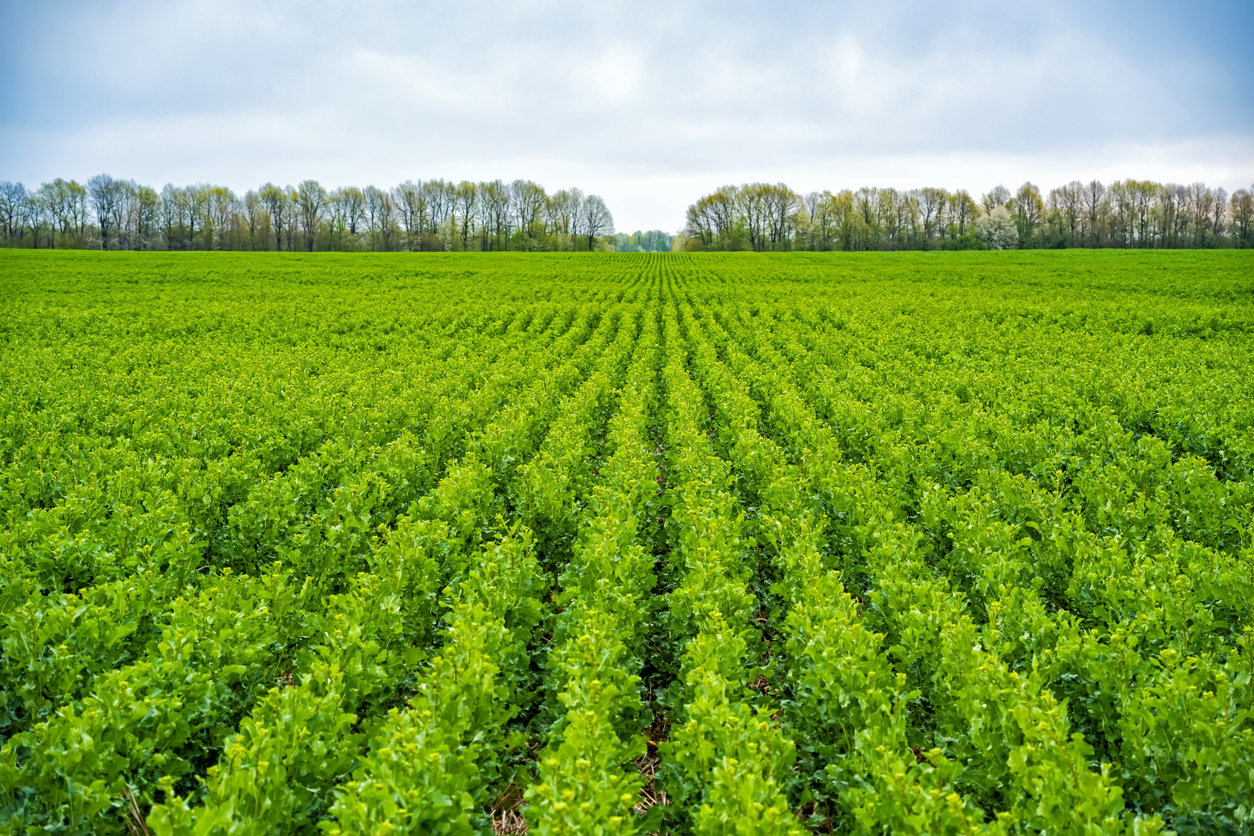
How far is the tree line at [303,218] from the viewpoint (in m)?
96.9

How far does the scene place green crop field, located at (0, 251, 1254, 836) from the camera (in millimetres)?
3576

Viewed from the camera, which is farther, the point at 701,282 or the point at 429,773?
the point at 701,282

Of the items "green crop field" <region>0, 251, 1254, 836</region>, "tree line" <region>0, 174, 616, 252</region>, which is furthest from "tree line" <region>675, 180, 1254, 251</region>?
"green crop field" <region>0, 251, 1254, 836</region>

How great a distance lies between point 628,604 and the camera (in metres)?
5.30

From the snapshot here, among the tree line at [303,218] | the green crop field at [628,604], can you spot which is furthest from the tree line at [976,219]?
the green crop field at [628,604]

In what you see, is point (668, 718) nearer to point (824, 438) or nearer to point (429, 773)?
point (429, 773)

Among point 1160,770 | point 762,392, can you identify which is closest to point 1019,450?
point 762,392

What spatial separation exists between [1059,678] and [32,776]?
6648 mm

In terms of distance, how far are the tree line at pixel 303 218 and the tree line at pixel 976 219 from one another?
A: 83.2ft

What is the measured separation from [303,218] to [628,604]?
120 meters

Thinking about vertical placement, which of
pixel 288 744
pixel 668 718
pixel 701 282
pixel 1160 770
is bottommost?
pixel 668 718

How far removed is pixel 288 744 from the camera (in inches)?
146

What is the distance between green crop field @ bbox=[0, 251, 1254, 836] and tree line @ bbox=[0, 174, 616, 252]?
9631 cm

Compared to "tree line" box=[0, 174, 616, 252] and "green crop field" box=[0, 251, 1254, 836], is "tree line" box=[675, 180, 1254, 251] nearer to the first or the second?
"tree line" box=[0, 174, 616, 252]
